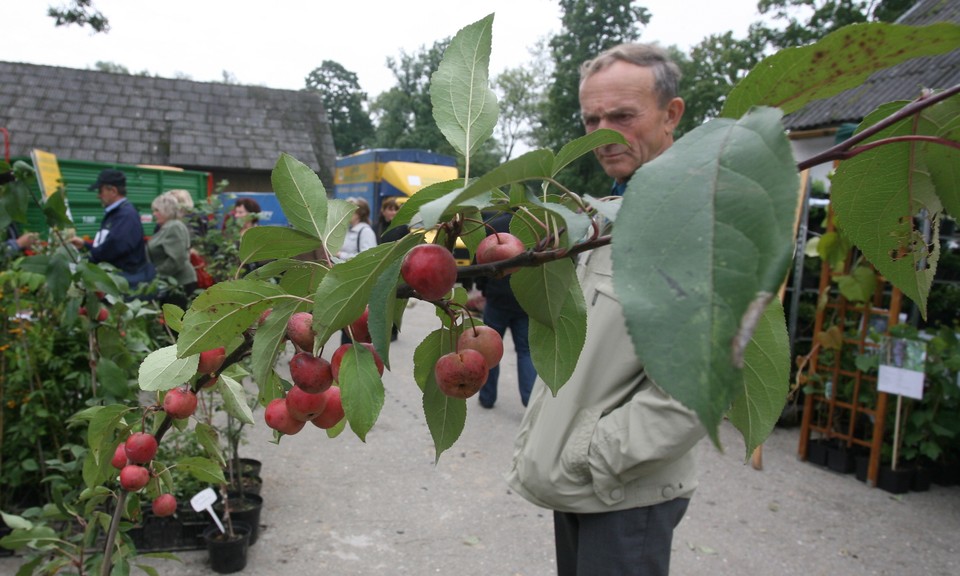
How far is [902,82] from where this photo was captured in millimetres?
5828

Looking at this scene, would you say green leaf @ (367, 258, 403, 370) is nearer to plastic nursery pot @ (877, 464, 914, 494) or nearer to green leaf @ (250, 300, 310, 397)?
green leaf @ (250, 300, 310, 397)

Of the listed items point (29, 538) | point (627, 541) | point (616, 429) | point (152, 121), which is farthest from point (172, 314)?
point (152, 121)

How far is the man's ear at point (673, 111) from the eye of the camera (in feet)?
6.07

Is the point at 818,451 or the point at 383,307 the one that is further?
the point at 818,451

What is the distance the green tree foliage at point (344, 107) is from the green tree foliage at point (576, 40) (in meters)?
22.6

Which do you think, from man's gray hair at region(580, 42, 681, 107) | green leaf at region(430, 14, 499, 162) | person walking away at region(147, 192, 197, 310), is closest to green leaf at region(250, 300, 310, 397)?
green leaf at region(430, 14, 499, 162)

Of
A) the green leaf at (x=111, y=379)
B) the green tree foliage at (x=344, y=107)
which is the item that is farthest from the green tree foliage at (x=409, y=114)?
the green leaf at (x=111, y=379)

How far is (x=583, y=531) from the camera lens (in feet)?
5.72

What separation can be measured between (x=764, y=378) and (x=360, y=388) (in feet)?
1.10

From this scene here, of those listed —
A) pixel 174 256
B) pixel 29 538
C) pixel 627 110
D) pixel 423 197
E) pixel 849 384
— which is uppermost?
pixel 627 110

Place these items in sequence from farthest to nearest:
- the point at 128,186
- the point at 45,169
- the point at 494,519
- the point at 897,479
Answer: the point at 128,186 < the point at 45,169 < the point at 897,479 < the point at 494,519

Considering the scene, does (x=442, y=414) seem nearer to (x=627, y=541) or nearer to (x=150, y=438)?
(x=150, y=438)

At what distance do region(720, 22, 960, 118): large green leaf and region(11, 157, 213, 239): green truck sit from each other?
391 inches

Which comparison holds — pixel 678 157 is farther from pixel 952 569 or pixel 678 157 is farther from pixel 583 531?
pixel 952 569
